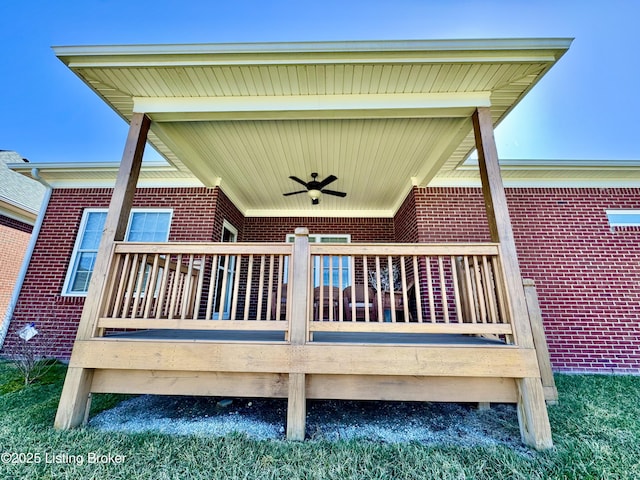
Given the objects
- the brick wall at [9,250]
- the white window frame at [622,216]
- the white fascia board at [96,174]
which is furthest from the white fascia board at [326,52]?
the brick wall at [9,250]

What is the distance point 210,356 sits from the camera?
7.55 ft

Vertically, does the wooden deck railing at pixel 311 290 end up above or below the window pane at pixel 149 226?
below

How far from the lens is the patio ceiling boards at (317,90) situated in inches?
99.3

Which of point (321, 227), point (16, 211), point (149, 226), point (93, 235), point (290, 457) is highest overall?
point (16, 211)

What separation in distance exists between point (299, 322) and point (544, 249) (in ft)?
15.0

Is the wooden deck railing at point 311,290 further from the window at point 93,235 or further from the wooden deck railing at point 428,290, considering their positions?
the window at point 93,235

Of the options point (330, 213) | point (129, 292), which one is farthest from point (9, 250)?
point (330, 213)

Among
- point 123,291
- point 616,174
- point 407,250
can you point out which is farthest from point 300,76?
point 616,174

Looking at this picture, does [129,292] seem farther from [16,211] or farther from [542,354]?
[16,211]

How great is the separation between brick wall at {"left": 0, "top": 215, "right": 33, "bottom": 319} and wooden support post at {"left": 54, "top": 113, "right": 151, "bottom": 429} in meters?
6.52

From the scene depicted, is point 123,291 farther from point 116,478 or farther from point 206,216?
point 206,216

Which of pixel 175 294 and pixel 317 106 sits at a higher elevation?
pixel 317 106

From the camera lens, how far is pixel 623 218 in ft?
15.4

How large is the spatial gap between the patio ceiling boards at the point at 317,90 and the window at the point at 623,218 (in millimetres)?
2890
